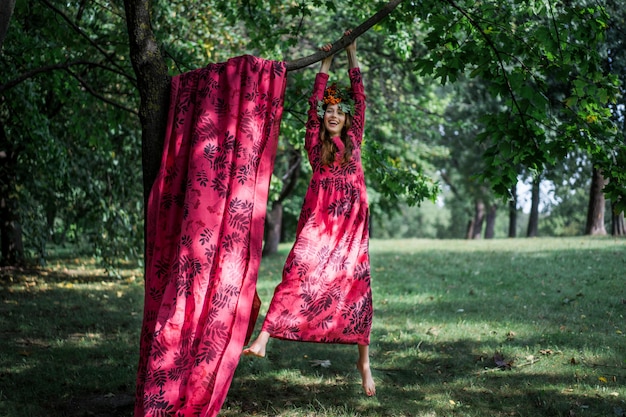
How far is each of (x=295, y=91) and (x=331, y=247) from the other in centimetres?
284

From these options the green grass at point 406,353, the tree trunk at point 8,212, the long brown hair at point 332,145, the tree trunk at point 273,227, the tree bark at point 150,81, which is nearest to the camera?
the tree bark at point 150,81

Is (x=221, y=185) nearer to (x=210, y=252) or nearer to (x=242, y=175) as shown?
(x=242, y=175)

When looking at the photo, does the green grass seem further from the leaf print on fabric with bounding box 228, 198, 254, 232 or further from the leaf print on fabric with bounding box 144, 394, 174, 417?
the leaf print on fabric with bounding box 228, 198, 254, 232

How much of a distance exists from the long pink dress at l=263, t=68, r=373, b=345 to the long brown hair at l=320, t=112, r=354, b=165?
0.03 meters

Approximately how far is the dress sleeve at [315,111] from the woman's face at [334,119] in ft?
0.28

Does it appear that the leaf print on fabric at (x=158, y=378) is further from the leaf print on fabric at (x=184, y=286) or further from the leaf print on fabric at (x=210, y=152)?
the leaf print on fabric at (x=210, y=152)

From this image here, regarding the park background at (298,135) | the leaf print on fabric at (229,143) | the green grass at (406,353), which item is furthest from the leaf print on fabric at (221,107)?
the green grass at (406,353)

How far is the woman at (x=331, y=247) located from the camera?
3949 millimetres

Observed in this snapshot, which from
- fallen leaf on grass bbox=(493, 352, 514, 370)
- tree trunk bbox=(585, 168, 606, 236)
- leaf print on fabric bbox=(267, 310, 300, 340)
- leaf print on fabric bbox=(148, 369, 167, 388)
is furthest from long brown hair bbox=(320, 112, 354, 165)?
tree trunk bbox=(585, 168, 606, 236)

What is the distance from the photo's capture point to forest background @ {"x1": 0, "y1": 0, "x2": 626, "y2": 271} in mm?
4727

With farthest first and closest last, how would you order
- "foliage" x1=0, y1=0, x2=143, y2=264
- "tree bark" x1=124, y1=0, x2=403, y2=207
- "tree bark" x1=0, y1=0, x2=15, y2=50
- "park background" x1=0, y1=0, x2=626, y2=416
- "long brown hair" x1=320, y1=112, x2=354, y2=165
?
"foliage" x1=0, y1=0, x2=143, y2=264
"park background" x1=0, y1=0, x2=626, y2=416
"long brown hair" x1=320, y1=112, x2=354, y2=165
"tree bark" x1=124, y1=0, x2=403, y2=207
"tree bark" x1=0, y1=0, x2=15, y2=50

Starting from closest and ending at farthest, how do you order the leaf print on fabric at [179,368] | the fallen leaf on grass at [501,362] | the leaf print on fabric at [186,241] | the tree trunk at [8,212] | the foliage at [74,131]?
the leaf print on fabric at [179,368] → the leaf print on fabric at [186,241] → the fallen leaf on grass at [501,362] → the foliage at [74,131] → the tree trunk at [8,212]

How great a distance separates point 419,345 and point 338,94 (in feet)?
9.94

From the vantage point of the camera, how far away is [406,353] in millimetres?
6000
